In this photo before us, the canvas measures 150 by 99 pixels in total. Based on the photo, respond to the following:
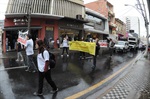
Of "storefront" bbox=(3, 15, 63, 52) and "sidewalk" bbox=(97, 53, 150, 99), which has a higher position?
"storefront" bbox=(3, 15, 63, 52)

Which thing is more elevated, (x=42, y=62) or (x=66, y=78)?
(x=42, y=62)

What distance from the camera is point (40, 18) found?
28.9m

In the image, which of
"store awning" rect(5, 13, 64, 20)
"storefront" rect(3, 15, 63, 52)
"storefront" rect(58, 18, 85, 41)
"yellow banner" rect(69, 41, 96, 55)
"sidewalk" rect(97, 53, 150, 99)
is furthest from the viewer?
"storefront" rect(58, 18, 85, 41)

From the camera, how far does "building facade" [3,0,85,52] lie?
91.3ft

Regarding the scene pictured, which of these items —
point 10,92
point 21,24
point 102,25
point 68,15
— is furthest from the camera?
point 102,25

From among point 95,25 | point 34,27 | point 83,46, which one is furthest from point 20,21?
point 95,25

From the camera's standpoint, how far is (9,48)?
28.2 metres

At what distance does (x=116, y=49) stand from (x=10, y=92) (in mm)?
25001

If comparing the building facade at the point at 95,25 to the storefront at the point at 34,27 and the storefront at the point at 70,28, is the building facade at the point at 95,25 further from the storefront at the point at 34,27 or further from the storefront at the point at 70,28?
the storefront at the point at 34,27

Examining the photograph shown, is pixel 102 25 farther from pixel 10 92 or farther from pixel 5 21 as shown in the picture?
pixel 10 92

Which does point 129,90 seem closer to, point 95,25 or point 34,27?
point 34,27

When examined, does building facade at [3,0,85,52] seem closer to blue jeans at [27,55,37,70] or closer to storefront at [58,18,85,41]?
storefront at [58,18,85,41]

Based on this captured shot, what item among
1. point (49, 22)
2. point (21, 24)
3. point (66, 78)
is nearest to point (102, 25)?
point (49, 22)

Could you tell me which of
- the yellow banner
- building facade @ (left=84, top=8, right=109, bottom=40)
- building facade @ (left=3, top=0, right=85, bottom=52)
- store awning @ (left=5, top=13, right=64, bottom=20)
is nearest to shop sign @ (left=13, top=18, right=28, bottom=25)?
building facade @ (left=3, top=0, right=85, bottom=52)
